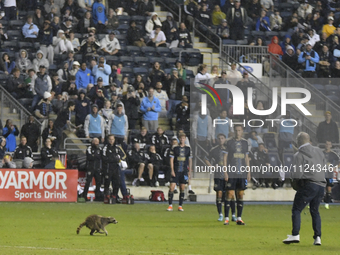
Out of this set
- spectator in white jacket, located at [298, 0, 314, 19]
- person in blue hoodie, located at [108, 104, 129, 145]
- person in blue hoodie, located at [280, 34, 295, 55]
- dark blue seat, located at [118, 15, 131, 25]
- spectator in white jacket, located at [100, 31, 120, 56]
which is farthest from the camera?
spectator in white jacket, located at [298, 0, 314, 19]

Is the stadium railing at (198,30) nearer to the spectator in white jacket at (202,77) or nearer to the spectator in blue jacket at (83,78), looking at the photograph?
the spectator in white jacket at (202,77)

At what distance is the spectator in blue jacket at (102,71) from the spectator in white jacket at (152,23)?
3.97 meters

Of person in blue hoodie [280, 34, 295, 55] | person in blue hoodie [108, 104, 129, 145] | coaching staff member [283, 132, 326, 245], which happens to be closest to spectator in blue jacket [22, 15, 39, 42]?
person in blue hoodie [108, 104, 129, 145]

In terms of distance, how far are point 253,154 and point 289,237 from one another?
12406 millimetres

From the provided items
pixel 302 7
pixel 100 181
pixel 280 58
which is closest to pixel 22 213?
pixel 100 181

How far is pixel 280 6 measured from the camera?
32.8 meters

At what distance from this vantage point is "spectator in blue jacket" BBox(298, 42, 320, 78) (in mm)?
28141

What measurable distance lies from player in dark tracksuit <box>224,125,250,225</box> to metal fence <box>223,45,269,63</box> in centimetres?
1352

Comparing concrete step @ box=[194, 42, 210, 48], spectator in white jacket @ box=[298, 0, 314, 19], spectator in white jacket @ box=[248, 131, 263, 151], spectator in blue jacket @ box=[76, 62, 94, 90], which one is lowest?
spectator in white jacket @ box=[248, 131, 263, 151]

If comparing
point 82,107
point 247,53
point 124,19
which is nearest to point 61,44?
point 82,107

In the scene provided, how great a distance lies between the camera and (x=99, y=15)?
92.2ft

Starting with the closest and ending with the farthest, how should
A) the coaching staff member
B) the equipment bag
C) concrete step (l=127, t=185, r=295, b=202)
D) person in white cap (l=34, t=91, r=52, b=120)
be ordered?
1. the coaching staff member
2. the equipment bag
3. concrete step (l=127, t=185, r=295, b=202)
4. person in white cap (l=34, t=91, r=52, b=120)

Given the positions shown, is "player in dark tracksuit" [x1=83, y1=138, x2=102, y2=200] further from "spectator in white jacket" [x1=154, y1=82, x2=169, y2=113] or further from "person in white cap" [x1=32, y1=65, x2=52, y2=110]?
"spectator in white jacket" [x1=154, y1=82, x2=169, y2=113]

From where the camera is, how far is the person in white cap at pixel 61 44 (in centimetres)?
2642
